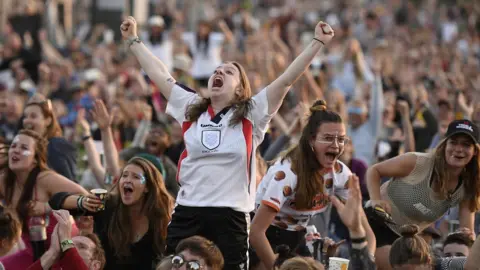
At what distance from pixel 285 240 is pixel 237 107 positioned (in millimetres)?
1355

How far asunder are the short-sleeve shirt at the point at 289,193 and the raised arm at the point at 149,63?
97cm

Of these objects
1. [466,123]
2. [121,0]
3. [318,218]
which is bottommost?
[318,218]

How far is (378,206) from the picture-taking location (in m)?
7.69

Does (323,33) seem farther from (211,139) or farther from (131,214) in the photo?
(131,214)

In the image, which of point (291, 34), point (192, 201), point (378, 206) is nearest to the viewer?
point (192, 201)

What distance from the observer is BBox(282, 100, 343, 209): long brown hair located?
299 inches

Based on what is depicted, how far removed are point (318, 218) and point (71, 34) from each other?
17.1 metres

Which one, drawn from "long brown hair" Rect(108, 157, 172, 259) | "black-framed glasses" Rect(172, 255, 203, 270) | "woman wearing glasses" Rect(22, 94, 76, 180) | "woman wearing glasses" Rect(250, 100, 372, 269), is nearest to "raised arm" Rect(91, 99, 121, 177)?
"woman wearing glasses" Rect(22, 94, 76, 180)

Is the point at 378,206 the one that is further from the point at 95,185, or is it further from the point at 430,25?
the point at 430,25

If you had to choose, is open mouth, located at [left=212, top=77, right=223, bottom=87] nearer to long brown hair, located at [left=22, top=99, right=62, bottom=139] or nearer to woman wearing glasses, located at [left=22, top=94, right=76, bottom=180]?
woman wearing glasses, located at [left=22, top=94, right=76, bottom=180]

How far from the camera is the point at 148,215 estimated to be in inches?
316

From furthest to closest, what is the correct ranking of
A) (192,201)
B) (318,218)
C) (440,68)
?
(440,68)
(318,218)
(192,201)

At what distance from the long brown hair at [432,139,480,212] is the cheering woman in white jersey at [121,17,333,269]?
1405 mm

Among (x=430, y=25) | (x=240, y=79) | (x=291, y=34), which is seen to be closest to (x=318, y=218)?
(x=240, y=79)
